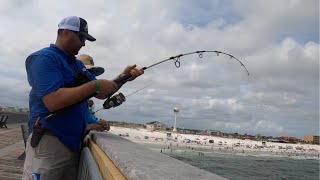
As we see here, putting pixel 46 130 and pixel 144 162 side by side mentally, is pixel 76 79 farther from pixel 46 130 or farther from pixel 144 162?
pixel 144 162

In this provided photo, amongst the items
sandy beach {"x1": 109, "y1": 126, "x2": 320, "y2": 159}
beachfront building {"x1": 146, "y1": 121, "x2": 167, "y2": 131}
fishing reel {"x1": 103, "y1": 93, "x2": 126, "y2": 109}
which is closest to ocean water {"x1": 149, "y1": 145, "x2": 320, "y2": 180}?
sandy beach {"x1": 109, "y1": 126, "x2": 320, "y2": 159}

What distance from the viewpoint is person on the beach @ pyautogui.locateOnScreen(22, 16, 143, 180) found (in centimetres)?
277

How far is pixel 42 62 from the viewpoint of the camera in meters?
2.80

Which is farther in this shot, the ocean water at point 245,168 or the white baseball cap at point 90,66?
the ocean water at point 245,168

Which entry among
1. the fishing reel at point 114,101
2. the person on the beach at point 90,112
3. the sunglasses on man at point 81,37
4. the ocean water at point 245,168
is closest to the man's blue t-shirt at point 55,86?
the sunglasses on man at point 81,37

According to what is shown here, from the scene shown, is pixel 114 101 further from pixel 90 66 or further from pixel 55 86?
pixel 55 86

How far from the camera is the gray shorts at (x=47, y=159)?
2881mm

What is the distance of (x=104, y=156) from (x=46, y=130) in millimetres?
536

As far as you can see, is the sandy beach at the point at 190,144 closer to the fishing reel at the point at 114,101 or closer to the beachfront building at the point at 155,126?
the beachfront building at the point at 155,126

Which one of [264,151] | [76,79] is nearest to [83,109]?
[76,79]

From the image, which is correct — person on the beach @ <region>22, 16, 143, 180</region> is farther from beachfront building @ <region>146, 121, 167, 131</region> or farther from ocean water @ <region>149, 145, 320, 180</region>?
beachfront building @ <region>146, 121, 167, 131</region>

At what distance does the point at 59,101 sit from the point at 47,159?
0.45 m

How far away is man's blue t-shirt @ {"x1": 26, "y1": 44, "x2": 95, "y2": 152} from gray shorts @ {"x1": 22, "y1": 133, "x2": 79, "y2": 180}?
5cm

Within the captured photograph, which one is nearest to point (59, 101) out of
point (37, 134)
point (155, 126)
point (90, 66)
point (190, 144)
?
point (37, 134)
